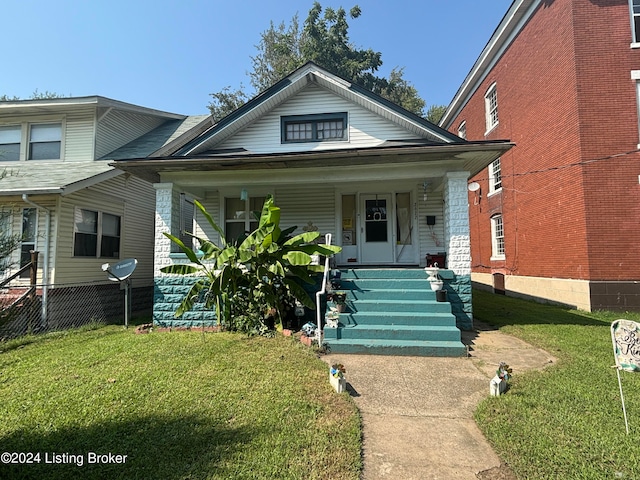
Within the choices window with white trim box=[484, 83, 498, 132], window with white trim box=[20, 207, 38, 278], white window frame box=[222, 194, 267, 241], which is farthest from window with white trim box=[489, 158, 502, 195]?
window with white trim box=[20, 207, 38, 278]

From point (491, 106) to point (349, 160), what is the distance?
12327 mm

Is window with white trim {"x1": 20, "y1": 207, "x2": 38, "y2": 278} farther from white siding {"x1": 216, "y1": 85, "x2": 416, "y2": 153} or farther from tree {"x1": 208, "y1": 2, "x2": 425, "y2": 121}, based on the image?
tree {"x1": 208, "y1": 2, "x2": 425, "y2": 121}

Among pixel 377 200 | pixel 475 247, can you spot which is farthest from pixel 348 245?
pixel 475 247

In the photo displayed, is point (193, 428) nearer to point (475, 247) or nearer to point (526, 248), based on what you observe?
point (526, 248)

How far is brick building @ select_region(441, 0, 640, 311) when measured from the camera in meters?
9.38

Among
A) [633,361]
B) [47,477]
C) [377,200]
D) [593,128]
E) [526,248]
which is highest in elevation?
[593,128]

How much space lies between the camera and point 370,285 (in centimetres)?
724

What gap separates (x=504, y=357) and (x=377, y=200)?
5740 millimetres

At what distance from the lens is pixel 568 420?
10.7ft

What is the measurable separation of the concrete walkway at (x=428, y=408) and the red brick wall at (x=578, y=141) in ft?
19.2

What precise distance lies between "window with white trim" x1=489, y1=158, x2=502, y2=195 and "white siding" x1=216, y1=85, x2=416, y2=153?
8743mm

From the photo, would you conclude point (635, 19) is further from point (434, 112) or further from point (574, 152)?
point (434, 112)

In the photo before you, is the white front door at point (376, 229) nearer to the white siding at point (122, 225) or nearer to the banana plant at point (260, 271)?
the banana plant at point (260, 271)

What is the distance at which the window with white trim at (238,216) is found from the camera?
1028 cm
